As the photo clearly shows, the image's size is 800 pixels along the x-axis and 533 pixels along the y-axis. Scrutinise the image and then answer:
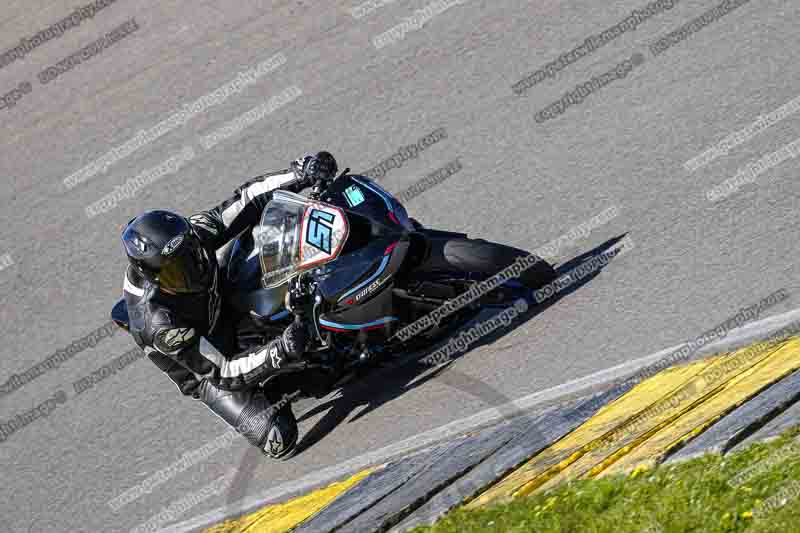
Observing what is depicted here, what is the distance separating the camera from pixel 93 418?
29.0 ft

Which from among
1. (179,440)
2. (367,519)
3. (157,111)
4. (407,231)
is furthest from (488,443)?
(157,111)

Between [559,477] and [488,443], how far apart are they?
35.7 inches
